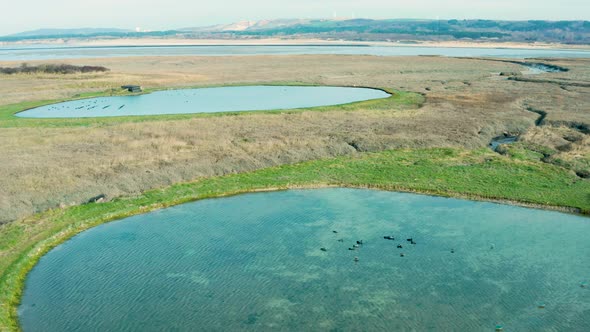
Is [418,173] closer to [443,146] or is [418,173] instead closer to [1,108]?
[443,146]

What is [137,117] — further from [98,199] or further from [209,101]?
[98,199]

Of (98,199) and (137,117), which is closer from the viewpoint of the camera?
(98,199)

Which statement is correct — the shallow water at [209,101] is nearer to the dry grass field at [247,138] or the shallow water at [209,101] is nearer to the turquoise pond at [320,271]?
the dry grass field at [247,138]

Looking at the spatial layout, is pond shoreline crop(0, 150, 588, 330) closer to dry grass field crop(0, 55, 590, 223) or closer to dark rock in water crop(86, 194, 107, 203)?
dark rock in water crop(86, 194, 107, 203)

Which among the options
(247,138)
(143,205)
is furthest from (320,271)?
(247,138)

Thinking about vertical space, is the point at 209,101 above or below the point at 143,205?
above

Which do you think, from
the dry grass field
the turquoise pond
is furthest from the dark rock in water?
the turquoise pond
